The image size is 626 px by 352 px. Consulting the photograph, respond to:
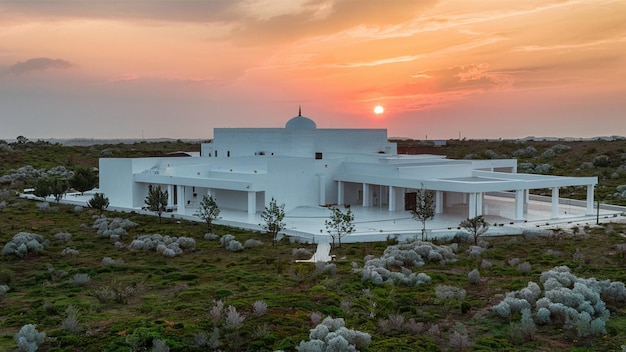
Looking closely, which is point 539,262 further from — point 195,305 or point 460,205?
point 460,205

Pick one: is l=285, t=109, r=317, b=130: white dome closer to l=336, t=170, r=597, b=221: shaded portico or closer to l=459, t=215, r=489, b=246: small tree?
l=336, t=170, r=597, b=221: shaded portico

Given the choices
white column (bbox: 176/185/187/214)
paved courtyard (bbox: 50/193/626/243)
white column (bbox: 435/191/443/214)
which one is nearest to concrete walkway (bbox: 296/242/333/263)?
paved courtyard (bbox: 50/193/626/243)

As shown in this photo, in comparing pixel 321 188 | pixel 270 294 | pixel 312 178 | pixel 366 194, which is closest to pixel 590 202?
pixel 366 194

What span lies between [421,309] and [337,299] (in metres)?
2.40

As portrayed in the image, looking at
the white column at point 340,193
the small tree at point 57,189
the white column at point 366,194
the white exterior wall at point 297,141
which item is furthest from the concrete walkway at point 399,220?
the white exterior wall at point 297,141

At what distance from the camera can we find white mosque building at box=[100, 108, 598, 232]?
113ft

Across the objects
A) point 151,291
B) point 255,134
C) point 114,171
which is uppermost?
point 255,134

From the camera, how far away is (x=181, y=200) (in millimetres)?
36656

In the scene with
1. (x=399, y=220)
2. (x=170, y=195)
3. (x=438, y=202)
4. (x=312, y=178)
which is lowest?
(x=399, y=220)

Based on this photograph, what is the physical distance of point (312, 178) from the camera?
39.0m

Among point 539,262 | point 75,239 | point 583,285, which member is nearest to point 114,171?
point 75,239

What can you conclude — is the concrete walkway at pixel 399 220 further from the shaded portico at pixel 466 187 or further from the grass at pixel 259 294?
the grass at pixel 259 294

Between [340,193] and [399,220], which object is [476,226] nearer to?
[399,220]

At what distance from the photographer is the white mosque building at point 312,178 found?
3447 cm
